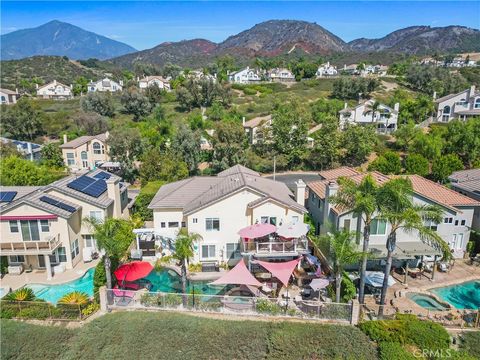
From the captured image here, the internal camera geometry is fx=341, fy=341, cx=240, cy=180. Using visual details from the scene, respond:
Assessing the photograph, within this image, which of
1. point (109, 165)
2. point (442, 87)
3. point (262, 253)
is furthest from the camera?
point (442, 87)

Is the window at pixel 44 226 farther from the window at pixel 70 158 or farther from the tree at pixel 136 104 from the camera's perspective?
the tree at pixel 136 104

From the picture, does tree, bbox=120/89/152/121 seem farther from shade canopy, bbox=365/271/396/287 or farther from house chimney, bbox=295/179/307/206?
shade canopy, bbox=365/271/396/287

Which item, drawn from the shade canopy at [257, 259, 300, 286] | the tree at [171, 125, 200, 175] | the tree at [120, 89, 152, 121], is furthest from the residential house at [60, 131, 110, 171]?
the shade canopy at [257, 259, 300, 286]

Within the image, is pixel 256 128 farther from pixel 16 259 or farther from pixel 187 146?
pixel 16 259

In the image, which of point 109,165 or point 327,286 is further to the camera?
point 109,165

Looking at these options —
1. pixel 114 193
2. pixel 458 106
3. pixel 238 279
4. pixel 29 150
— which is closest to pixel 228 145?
pixel 114 193

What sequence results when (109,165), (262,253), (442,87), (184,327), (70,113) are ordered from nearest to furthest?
1. (184,327)
2. (262,253)
3. (109,165)
4. (70,113)
5. (442,87)

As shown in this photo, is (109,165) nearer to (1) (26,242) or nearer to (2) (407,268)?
(1) (26,242)

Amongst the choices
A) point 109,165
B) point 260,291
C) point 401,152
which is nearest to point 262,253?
point 260,291
